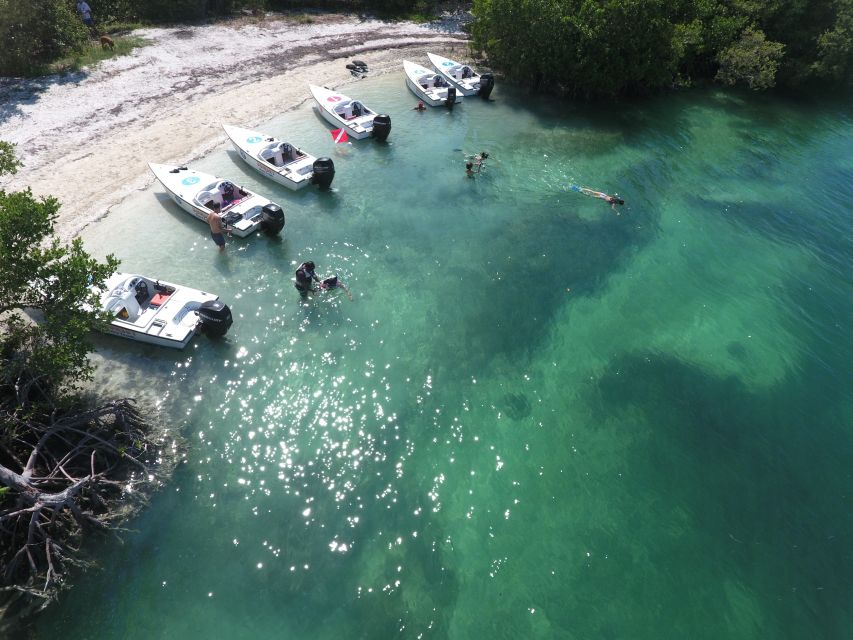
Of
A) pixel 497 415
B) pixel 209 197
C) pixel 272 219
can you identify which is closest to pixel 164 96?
pixel 209 197

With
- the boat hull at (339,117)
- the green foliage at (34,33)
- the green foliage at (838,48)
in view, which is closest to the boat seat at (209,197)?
the boat hull at (339,117)

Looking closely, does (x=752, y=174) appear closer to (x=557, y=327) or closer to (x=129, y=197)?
(x=557, y=327)

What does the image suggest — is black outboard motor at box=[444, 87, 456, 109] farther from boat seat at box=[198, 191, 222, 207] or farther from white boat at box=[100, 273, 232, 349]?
white boat at box=[100, 273, 232, 349]

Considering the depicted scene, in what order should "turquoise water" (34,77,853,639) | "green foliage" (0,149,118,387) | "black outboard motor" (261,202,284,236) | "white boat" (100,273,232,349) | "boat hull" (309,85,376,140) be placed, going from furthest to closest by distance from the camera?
"boat hull" (309,85,376,140), "black outboard motor" (261,202,284,236), "white boat" (100,273,232,349), "green foliage" (0,149,118,387), "turquoise water" (34,77,853,639)

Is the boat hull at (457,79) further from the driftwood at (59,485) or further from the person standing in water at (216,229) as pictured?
the driftwood at (59,485)

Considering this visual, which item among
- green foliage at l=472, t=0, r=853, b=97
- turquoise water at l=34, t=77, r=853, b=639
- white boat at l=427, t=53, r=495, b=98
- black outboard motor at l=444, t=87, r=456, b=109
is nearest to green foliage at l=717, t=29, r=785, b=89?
green foliage at l=472, t=0, r=853, b=97

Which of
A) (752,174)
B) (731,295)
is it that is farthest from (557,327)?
(752,174)
